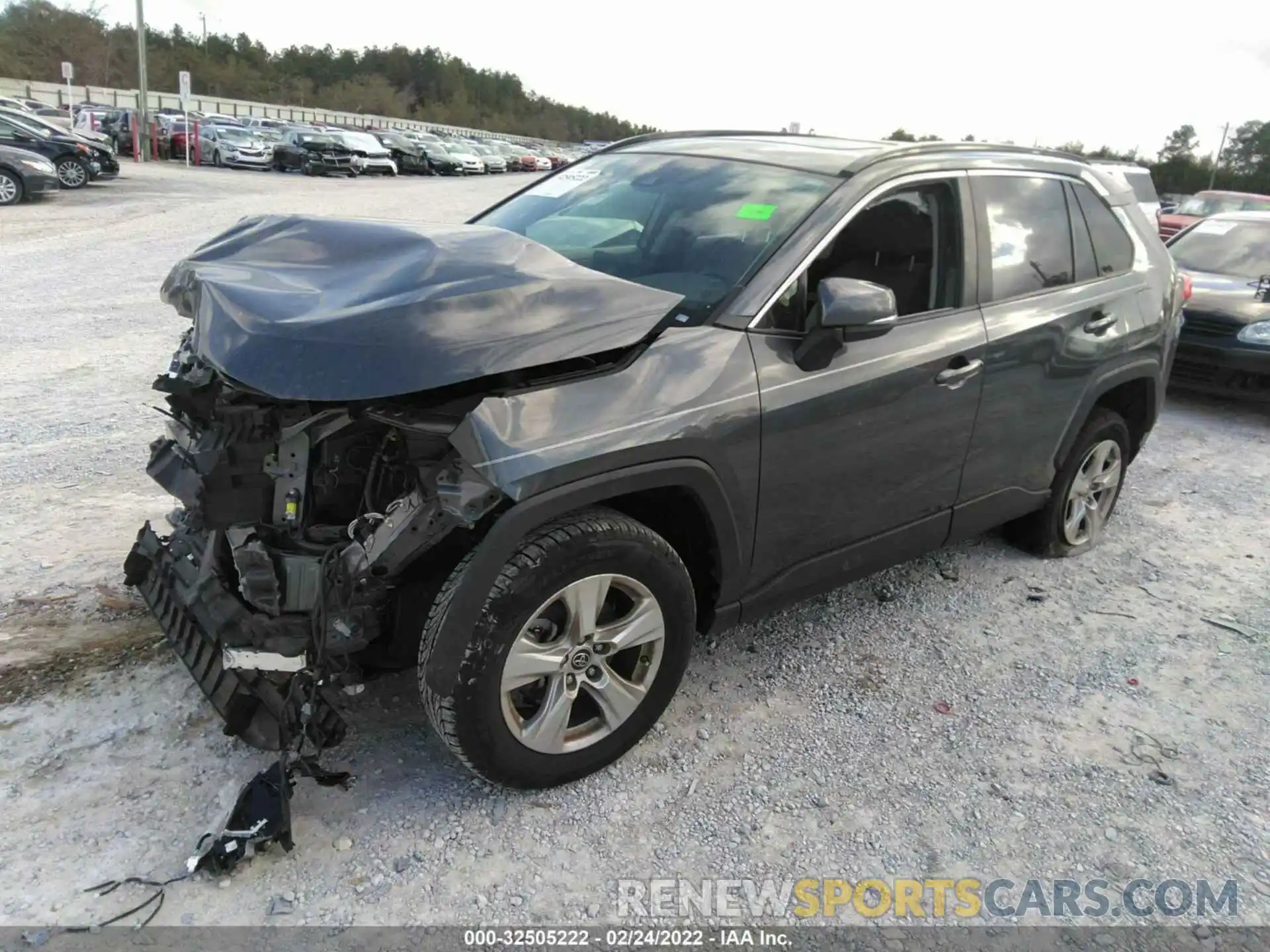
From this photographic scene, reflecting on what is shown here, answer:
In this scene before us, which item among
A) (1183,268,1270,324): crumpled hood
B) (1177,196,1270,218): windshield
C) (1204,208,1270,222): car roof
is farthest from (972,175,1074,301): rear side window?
(1177,196,1270,218): windshield

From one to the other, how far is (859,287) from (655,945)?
2.03 m

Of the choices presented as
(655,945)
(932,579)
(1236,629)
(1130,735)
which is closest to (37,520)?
(655,945)

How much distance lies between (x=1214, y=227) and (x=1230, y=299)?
2.01m

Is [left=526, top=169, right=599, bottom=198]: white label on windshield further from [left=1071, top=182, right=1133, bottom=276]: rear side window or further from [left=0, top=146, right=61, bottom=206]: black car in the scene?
[left=0, top=146, right=61, bottom=206]: black car

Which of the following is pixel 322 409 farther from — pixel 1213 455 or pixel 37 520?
pixel 1213 455

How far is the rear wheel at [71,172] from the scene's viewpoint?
Result: 63.7 ft

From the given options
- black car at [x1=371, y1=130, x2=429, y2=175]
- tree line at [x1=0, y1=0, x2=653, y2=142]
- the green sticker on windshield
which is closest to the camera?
the green sticker on windshield

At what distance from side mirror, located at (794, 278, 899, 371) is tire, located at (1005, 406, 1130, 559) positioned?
1.87m

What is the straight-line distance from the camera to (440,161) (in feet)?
124

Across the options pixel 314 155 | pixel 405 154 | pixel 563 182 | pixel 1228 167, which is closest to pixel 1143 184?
pixel 563 182

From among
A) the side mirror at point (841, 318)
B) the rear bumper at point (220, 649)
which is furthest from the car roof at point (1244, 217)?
the rear bumper at point (220, 649)

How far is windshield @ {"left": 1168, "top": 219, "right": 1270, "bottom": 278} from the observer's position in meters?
8.62

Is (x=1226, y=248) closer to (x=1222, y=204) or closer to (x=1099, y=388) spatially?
(x=1099, y=388)

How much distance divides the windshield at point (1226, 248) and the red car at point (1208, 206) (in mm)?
6532
